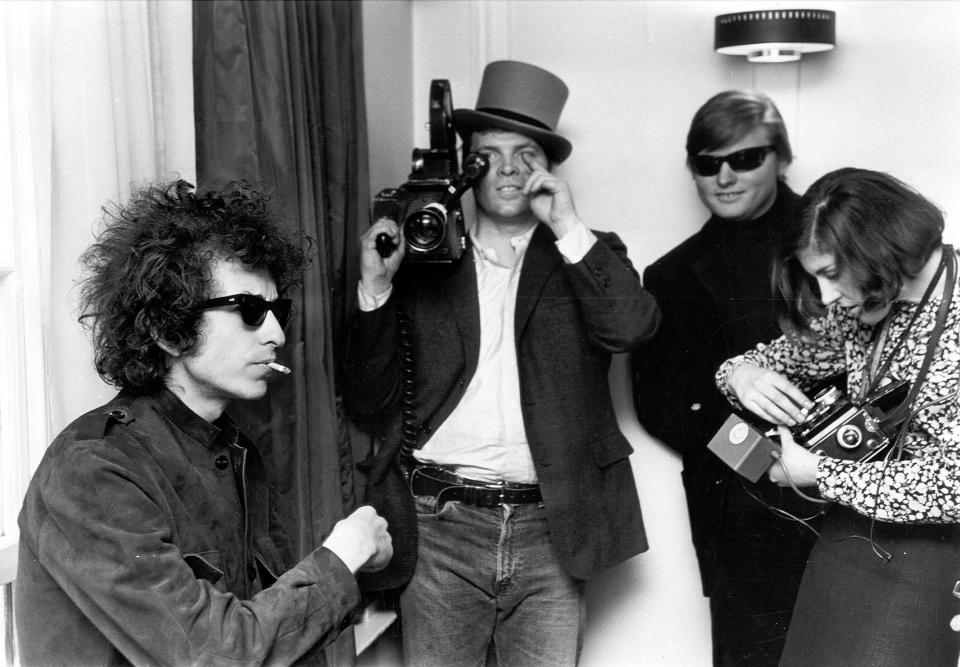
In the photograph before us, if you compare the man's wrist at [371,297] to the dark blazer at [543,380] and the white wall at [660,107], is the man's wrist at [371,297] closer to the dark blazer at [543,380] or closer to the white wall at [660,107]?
the dark blazer at [543,380]

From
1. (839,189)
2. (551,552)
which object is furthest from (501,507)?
(839,189)

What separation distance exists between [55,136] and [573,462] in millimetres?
1200

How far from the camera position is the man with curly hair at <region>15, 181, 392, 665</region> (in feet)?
3.71

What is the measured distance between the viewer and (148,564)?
1.13 metres

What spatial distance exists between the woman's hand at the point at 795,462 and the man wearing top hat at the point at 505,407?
0.42m

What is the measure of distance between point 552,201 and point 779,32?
71 cm

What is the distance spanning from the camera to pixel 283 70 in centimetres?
194

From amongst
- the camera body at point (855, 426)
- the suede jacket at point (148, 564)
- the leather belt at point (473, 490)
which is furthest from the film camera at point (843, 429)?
the suede jacket at point (148, 564)

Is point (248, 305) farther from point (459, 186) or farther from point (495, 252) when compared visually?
point (495, 252)

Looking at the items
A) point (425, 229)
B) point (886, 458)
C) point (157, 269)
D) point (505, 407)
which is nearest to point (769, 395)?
point (886, 458)

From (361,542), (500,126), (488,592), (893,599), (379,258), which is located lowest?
(488,592)

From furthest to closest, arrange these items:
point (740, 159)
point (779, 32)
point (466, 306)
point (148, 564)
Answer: point (740, 159) < point (779, 32) < point (466, 306) < point (148, 564)

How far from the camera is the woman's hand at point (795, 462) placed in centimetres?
169

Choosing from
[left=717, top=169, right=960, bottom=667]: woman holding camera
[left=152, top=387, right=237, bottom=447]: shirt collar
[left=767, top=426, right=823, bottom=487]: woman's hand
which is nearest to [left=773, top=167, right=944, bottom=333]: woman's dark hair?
[left=717, top=169, right=960, bottom=667]: woman holding camera
